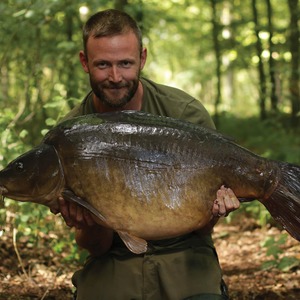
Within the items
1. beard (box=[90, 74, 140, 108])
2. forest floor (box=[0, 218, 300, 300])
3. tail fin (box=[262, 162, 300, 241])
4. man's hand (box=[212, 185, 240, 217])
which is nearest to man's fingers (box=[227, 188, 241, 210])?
man's hand (box=[212, 185, 240, 217])

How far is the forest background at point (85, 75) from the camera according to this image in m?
4.95

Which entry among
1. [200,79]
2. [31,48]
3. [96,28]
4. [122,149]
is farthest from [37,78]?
[200,79]

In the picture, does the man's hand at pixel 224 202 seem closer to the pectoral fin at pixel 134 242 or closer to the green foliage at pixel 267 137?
the pectoral fin at pixel 134 242

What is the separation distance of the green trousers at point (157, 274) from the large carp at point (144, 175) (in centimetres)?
42

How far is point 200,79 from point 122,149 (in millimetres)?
18264

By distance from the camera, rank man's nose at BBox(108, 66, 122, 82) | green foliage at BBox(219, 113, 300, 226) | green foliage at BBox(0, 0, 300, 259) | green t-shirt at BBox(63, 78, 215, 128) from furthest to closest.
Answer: green foliage at BBox(219, 113, 300, 226) < green foliage at BBox(0, 0, 300, 259) < green t-shirt at BBox(63, 78, 215, 128) < man's nose at BBox(108, 66, 122, 82)

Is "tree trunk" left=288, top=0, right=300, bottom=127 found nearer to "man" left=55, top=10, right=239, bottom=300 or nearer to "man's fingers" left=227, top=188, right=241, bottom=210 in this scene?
"man" left=55, top=10, right=239, bottom=300

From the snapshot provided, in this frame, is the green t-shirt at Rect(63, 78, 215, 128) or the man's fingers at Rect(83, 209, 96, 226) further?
the green t-shirt at Rect(63, 78, 215, 128)

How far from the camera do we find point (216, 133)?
278 cm

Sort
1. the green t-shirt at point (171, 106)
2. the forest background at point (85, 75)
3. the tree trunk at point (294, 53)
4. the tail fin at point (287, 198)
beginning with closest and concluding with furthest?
the tail fin at point (287, 198) → the green t-shirt at point (171, 106) → the forest background at point (85, 75) → the tree trunk at point (294, 53)

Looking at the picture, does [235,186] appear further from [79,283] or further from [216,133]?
[79,283]

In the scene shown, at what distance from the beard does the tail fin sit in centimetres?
94

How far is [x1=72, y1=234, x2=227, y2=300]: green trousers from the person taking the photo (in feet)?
9.94

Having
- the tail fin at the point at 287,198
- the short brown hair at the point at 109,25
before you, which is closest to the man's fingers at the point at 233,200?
the tail fin at the point at 287,198
